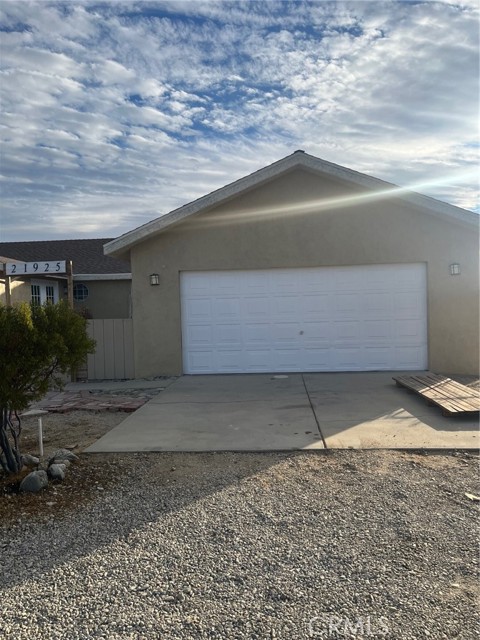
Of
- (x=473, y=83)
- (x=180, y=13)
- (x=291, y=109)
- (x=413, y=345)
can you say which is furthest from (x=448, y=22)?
(x=413, y=345)

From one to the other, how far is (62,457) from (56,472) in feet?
1.78

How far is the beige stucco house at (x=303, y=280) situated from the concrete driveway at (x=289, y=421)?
1491 mm

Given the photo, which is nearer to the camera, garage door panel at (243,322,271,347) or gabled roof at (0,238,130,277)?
garage door panel at (243,322,271,347)

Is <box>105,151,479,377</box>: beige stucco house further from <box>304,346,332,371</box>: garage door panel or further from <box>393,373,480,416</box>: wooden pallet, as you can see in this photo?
<box>393,373,480,416</box>: wooden pallet

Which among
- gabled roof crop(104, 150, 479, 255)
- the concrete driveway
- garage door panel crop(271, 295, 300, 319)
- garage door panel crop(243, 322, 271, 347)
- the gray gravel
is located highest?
gabled roof crop(104, 150, 479, 255)

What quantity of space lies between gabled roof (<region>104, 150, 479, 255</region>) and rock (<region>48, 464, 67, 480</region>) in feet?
22.5

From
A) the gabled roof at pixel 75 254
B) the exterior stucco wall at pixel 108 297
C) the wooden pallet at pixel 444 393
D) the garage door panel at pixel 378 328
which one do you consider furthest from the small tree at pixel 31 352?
the exterior stucco wall at pixel 108 297

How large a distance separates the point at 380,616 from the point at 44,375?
348cm

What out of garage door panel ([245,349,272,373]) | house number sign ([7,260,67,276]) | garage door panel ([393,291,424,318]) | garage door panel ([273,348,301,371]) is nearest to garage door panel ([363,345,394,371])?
garage door panel ([393,291,424,318])

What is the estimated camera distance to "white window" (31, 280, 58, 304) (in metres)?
18.3

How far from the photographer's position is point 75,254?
22938 mm

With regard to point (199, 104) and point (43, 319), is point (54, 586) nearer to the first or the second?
point (43, 319)

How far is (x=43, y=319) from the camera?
4.65 meters

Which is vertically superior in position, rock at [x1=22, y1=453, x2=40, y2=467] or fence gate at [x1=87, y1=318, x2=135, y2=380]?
Answer: fence gate at [x1=87, y1=318, x2=135, y2=380]
